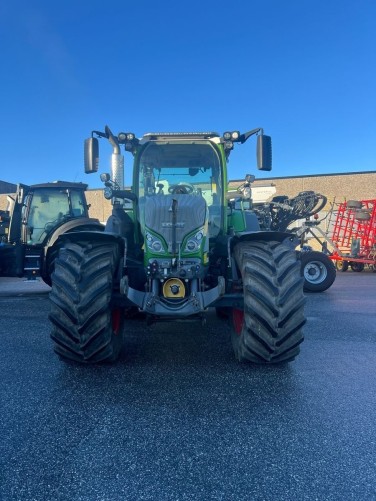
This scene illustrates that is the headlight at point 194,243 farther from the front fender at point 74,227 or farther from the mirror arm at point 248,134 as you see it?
the front fender at point 74,227

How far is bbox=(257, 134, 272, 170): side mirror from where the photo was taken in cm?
463

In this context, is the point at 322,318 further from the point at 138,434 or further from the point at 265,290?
the point at 138,434

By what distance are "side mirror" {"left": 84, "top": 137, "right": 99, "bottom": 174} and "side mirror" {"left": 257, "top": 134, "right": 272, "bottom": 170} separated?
1.90m

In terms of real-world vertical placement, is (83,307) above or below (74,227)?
below

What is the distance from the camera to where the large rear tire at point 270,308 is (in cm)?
350

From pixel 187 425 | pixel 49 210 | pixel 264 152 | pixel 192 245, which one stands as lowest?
pixel 187 425

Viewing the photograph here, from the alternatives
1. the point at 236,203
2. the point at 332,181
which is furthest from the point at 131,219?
the point at 332,181

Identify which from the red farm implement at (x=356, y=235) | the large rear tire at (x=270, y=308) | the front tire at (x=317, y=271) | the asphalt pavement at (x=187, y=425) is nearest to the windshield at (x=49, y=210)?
the asphalt pavement at (x=187, y=425)

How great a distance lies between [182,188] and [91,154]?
1166mm

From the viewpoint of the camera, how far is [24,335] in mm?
5371

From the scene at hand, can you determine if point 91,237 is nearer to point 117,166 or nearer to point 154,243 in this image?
point 154,243

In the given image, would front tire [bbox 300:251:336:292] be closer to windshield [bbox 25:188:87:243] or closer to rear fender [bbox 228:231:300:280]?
windshield [bbox 25:188:87:243]

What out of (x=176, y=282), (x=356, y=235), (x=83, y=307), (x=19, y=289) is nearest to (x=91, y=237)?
(x=83, y=307)

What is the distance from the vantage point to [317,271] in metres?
9.80
